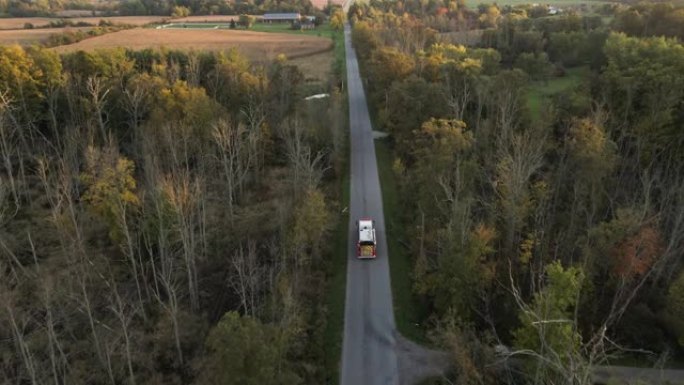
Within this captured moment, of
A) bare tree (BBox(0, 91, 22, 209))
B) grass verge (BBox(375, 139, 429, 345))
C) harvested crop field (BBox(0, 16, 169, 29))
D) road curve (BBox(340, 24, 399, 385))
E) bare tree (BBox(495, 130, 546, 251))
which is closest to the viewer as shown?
road curve (BBox(340, 24, 399, 385))

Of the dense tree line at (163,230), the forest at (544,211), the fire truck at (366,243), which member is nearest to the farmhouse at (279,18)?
the dense tree line at (163,230)

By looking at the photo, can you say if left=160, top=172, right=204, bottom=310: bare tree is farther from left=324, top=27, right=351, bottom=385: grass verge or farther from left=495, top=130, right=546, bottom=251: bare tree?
left=495, top=130, right=546, bottom=251: bare tree

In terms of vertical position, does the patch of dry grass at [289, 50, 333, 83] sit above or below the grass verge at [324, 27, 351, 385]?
above

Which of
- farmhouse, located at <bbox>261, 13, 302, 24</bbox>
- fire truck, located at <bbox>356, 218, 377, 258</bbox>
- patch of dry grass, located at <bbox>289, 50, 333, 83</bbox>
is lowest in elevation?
fire truck, located at <bbox>356, 218, 377, 258</bbox>

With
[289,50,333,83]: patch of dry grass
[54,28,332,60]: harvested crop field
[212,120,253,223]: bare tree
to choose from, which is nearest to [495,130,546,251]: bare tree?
[212,120,253,223]: bare tree

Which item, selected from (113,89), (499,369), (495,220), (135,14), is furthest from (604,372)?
(135,14)

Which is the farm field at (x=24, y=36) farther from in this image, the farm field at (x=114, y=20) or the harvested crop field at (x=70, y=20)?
the farm field at (x=114, y=20)
